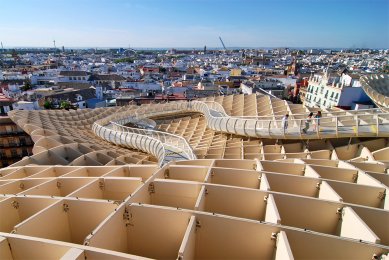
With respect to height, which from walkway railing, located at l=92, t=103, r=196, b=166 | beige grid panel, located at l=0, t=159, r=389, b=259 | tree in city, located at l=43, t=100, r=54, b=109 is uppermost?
Answer: beige grid panel, located at l=0, t=159, r=389, b=259

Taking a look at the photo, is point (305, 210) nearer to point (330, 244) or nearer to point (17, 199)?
point (330, 244)

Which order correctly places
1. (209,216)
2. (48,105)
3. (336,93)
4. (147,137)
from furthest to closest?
1. (48,105)
2. (336,93)
3. (147,137)
4. (209,216)

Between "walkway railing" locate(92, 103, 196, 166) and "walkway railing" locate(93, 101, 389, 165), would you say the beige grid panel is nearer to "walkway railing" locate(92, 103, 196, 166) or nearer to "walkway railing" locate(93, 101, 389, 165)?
"walkway railing" locate(93, 101, 389, 165)

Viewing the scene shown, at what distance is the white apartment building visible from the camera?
68.8 m

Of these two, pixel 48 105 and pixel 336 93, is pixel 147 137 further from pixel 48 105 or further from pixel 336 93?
pixel 48 105

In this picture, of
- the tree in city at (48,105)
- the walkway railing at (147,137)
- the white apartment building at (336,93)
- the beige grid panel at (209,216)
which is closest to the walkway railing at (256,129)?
the walkway railing at (147,137)

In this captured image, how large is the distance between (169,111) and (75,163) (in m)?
23.2

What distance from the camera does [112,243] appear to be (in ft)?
30.0

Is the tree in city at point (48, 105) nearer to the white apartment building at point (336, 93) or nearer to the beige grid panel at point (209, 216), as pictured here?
the beige grid panel at point (209, 216)

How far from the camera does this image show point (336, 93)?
70.6 m

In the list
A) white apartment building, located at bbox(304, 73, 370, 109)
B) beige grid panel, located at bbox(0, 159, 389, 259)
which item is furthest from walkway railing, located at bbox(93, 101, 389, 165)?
white apartment building, located at bbox(304, 73, 370, 109)

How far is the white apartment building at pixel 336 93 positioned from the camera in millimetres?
68812

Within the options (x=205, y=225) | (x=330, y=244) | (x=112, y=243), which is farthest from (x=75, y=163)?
(x=330, y=244)

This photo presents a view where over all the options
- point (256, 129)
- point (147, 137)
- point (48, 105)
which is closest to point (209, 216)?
point (256, 129)
